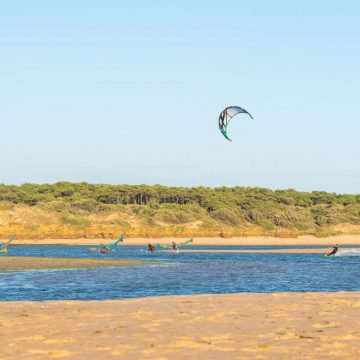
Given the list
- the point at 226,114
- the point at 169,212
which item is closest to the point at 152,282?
the point at 226,114

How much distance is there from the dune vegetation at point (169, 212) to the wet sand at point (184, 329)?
69.1m

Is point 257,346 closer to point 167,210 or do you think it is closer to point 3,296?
point 3,296

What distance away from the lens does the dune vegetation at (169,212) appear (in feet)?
300

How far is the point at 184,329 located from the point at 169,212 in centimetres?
9733

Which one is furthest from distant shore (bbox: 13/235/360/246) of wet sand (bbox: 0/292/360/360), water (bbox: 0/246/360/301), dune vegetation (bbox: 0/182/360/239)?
wet sand (bbox: 0/292/360/360)

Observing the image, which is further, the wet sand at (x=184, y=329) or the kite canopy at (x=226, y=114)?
the kite canopy at (x=226, y=114)

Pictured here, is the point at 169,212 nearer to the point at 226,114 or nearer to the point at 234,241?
the point at 234,241

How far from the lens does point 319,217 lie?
115625 millimetres

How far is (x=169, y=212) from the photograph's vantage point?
110 m

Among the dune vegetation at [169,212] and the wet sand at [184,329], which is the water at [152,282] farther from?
the dune vegetation at [169,212]

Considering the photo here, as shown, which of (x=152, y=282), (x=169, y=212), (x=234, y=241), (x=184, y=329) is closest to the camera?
(x=184, y=329)

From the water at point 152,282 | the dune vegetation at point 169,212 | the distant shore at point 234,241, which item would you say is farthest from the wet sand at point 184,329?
the dune vegetation at point 169,212

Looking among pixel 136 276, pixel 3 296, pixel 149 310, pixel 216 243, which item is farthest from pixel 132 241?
pixel 149 310

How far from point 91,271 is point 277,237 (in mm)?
54821
